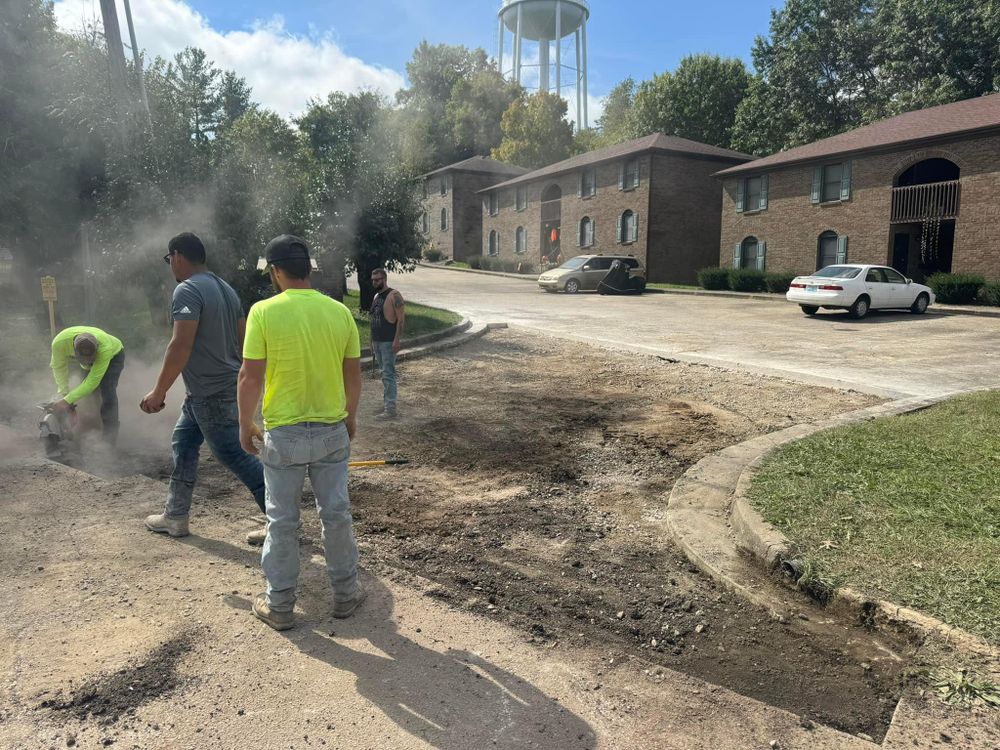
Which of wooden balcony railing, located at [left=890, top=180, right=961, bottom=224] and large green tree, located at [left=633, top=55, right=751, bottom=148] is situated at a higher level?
large green tree, located at [left=633, top=55, right=751, bottom=148]

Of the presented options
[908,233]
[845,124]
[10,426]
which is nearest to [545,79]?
[845,124]

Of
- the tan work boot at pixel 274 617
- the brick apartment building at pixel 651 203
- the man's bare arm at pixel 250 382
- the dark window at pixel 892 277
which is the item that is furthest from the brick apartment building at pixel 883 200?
the tan work boot at pixel 274 617

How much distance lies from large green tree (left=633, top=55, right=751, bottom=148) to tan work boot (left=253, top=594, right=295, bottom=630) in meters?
51.4

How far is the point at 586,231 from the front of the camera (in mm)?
40781

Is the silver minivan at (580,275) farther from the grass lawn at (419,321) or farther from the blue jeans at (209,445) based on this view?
the blue jeans at (209,445)

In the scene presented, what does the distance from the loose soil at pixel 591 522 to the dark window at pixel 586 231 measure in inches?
1253

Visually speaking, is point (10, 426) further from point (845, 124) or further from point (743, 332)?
point (845, 124)

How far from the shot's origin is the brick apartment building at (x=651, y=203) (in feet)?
117

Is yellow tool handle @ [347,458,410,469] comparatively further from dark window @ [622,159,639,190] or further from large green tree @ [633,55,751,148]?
large green tree @ [633,55,751,148]

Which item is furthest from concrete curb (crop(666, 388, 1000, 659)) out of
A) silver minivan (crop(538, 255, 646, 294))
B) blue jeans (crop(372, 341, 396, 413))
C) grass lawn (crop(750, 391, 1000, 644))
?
silver minivan (crop(538, 255, 646, 294))

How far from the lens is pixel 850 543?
391 centimetres

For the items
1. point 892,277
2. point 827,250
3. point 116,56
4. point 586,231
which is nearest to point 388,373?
point 116,56

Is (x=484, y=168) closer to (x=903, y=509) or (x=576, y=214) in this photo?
(x=576, y=214)

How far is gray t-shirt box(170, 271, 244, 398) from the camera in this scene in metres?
4.08
